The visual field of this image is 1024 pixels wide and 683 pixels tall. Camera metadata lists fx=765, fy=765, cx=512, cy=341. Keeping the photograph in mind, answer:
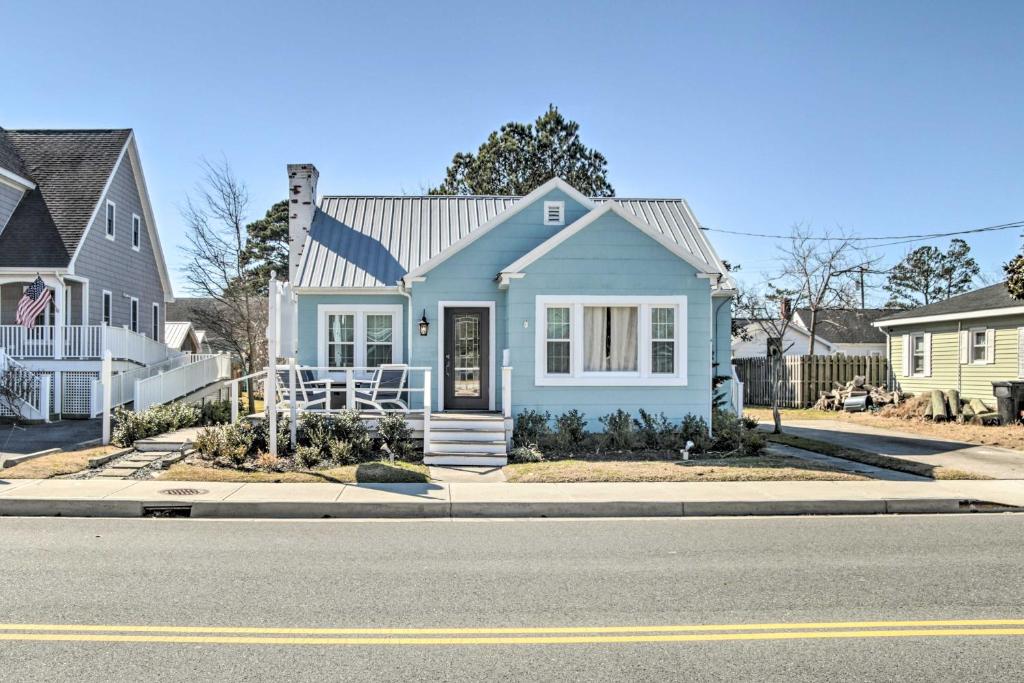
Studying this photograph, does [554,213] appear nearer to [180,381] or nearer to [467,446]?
[467,446]

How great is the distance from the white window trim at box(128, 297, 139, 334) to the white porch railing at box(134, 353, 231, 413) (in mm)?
3610

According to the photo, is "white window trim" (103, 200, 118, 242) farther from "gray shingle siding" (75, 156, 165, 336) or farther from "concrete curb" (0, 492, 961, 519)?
"concrete curb" (0, 492, 961, 519)

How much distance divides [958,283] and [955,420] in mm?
42549

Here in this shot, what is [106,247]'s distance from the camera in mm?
23469

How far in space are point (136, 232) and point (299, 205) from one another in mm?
10268

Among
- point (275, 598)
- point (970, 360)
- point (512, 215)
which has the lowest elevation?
point (275, 598)

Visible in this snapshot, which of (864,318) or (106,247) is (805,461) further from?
(864,318)

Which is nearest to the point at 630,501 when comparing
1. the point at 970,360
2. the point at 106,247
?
the point at 970,360

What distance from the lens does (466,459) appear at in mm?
13023

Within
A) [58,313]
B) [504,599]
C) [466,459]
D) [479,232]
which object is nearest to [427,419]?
[466,459]

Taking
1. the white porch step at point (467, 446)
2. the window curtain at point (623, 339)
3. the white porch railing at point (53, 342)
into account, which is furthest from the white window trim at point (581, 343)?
the white porch railing at point (53, 342)

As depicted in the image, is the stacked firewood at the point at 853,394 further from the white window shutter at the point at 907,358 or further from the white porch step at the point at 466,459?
the white porch step at the point at 466,459

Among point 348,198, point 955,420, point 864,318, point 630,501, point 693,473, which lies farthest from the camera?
point 864,318

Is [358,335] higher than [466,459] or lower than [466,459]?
higher
